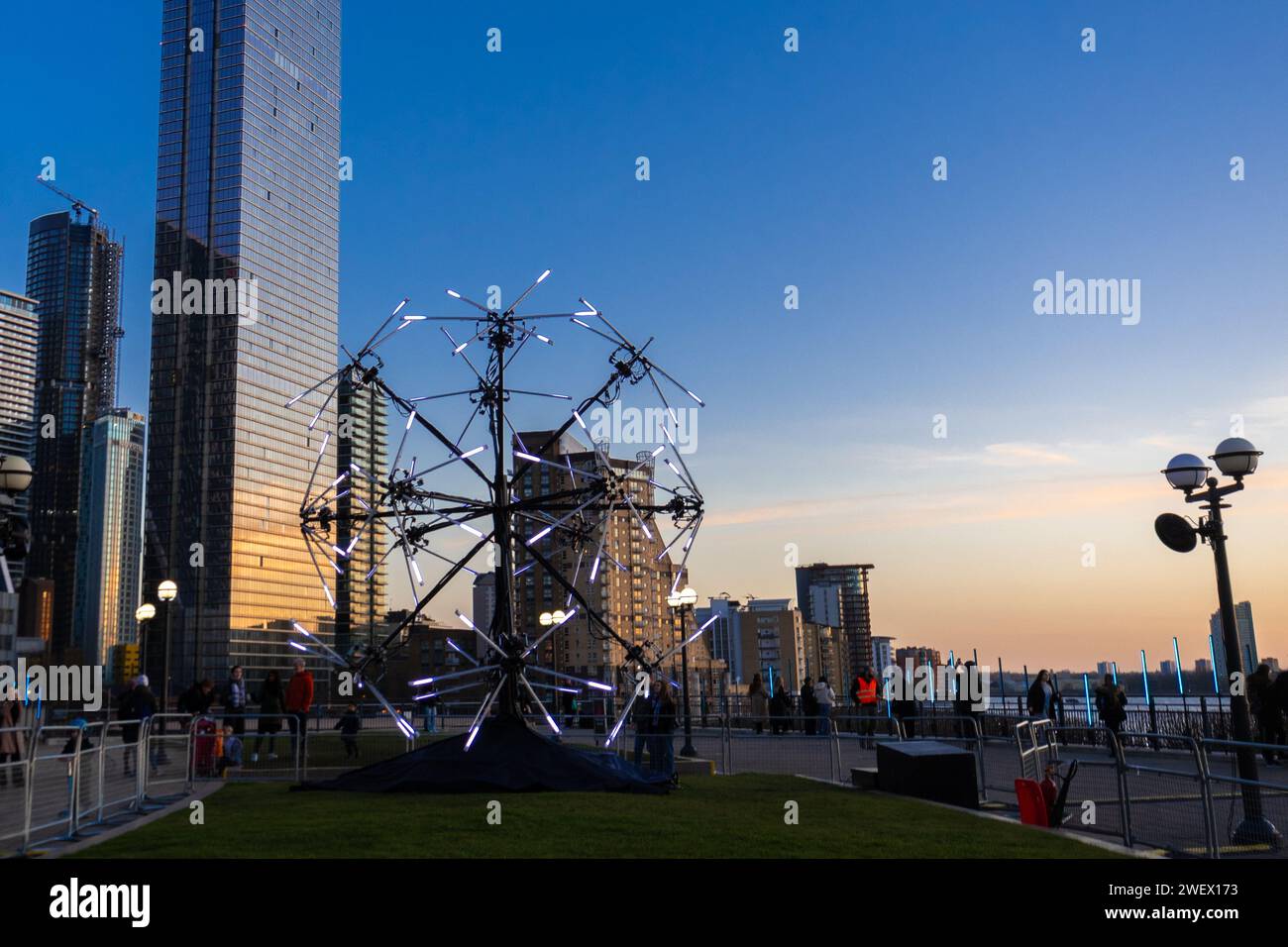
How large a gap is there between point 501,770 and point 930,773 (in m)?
6.22

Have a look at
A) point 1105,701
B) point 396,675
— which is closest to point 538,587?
point 396,675

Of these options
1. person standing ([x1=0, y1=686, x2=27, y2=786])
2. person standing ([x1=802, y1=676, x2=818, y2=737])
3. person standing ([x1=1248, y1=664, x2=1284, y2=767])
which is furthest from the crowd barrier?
person standing ([x1=802, y1=676, x2=818, y2=737])

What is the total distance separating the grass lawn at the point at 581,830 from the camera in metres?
10.8

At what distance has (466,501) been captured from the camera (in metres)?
15.9

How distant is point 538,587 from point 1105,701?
512 feet

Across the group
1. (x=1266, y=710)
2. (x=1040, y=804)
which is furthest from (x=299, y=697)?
(x=1266, y=710)

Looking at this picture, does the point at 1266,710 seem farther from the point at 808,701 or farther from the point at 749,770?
the point at 808,701

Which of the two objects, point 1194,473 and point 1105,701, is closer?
point 1194,473

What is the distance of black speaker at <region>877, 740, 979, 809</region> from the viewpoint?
51.2 ft

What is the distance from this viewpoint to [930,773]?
52.7 ft

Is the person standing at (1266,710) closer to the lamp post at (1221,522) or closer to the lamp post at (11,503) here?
the lamp post at (1221,522)

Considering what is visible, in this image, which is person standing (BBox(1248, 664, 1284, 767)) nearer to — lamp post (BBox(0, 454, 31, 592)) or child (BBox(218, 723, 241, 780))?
child (BBox(218, 723, 241, 780))

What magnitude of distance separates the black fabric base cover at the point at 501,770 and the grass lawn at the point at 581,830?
0.27 meters
